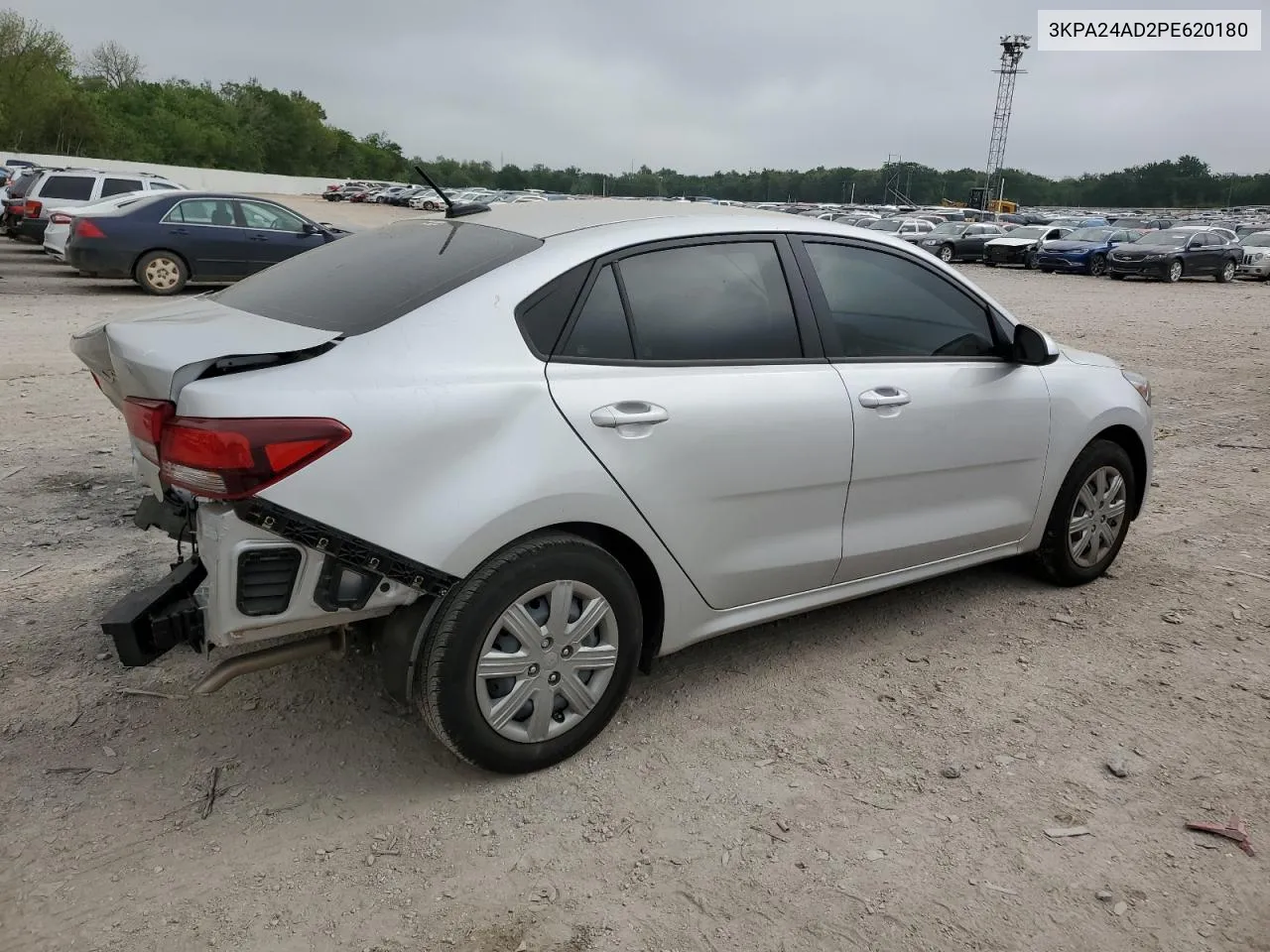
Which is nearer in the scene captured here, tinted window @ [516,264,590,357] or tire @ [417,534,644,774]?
tire @ [417,534,644,774]

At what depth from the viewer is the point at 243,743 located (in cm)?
324

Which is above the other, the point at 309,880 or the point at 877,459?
the point at 877,459

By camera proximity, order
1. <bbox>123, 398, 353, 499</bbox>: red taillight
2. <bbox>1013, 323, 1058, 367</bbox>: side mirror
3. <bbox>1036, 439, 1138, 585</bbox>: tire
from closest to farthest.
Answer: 1. <bbox>123, 398, 353, 499</bbox>: red taillight
2. <bbox>1013, 323, 1058, 367</bbox>: side mirror
3. <bbox>1036, 439, 1138, 585</bbox>: tire

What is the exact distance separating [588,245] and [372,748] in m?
1.74

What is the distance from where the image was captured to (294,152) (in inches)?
4112

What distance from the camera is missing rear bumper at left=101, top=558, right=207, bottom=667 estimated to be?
271cm

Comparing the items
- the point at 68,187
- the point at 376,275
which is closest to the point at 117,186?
the point at 68,187

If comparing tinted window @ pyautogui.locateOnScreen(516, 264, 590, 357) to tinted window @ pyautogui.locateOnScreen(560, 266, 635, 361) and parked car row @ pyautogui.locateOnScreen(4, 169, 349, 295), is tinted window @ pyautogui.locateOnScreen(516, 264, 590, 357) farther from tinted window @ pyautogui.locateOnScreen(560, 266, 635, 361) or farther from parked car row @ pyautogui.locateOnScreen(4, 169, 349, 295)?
parked car row @ pyautogui.locateOnScreen(4, 169, 349, 295)

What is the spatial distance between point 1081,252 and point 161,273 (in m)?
25.5

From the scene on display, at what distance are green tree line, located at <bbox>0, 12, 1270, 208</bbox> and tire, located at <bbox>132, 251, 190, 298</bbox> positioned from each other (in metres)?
24.7

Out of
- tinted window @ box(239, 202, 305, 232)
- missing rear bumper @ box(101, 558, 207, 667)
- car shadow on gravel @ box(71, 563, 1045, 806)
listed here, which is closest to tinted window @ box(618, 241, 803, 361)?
car shadow on gravel @ box(71, 563, 1045, 806)

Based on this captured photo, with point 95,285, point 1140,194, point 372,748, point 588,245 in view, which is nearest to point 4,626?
point 372,748

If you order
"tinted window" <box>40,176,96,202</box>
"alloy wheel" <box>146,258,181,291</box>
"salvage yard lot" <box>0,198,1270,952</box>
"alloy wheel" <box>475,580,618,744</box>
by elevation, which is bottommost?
"salvage yard lot" <box>0,198,1270,952</box>

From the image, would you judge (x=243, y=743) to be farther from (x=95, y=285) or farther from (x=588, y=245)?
(x=95, y=285)
